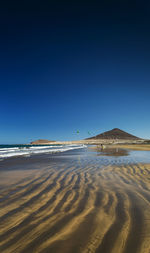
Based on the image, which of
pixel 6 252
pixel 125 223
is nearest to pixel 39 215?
pixel 6 252

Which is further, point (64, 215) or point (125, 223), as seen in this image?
point (64, 215)

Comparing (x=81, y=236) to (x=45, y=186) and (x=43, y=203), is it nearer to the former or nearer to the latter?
(x=43, y=203)

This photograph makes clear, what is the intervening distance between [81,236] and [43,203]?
169cm

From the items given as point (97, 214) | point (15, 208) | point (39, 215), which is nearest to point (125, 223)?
point (97, 214)

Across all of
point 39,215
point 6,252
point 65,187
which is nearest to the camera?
point 6,252

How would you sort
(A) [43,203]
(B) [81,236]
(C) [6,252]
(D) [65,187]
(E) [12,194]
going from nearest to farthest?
(C) [6,252], (B) [81,236], (A) [43,203], (E) [12,194], (D) [65,187]

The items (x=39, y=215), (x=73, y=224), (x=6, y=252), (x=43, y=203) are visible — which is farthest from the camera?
(x=43, y=203)

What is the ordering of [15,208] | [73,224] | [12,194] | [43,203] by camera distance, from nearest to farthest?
1. [73,224]
2. [15,208]
3. [43,203]
4. [12,194]

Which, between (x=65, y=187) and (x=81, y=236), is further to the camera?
(x=65, y=187)

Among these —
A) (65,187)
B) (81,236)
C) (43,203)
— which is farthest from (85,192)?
(81,236)

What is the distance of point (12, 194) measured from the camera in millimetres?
4434

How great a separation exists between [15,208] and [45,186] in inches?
74.7

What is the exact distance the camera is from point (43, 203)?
3.74 m

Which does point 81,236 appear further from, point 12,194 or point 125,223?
point 12,194
